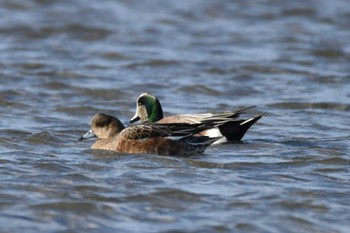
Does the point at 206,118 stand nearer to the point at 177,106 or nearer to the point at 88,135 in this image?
the point at 88,135

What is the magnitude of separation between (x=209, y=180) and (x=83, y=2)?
1193cm

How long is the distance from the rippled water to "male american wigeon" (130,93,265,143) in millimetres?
177

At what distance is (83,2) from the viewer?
19750mm

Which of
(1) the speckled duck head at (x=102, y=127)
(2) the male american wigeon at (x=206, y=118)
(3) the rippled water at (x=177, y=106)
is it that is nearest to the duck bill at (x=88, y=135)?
(1) the speckled duck head at (x=102, y=127)

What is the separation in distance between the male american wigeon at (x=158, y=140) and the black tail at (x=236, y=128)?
1.61ft

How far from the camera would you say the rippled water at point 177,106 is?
290 inches

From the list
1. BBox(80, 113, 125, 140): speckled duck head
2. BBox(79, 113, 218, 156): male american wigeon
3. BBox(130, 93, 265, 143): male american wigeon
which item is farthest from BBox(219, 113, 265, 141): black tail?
BBox(80, 113, 125, 140): speckled duck head

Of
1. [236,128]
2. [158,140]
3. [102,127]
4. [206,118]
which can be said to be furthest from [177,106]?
[158,140]

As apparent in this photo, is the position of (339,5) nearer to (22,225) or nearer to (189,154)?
(189,154)

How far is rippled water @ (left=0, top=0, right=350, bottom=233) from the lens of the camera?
7355 mm

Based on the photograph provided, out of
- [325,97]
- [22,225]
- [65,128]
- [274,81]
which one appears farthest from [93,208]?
[274,81]

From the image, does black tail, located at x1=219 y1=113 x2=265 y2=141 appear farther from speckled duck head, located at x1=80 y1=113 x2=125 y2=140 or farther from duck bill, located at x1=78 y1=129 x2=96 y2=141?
duck bill, located at x1=78 y1=129 x2=96 y2=141

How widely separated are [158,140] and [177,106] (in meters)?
2.92

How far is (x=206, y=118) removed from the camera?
33.6ft
